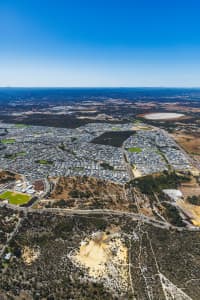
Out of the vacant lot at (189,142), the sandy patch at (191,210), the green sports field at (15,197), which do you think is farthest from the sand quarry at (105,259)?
the vacant lot at (189,142)

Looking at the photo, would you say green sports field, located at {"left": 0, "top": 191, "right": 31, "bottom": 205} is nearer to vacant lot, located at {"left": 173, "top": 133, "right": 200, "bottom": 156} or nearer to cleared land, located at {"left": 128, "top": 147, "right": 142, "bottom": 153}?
cleared land, located at {"left": 128, "top": 147, "right": 142, "bottom": 153}

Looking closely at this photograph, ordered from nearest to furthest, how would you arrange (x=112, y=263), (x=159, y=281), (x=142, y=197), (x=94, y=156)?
(x=159, y=281)
(x=112, y=263)
(x=142, y=197)
(x=94, y=156)

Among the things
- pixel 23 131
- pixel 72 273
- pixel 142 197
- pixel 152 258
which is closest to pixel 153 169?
pixel 142 197

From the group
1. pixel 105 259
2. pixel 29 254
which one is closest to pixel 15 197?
pixel 29 254

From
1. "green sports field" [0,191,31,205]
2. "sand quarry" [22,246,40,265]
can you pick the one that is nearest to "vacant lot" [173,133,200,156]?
"green sports field" [0,191,31,205]

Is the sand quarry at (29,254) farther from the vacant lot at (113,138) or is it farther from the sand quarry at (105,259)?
the vacant lot at (113,138)

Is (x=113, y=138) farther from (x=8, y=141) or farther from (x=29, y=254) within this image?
(x=29, y=254)

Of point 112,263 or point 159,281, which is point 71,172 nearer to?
point 112,263
